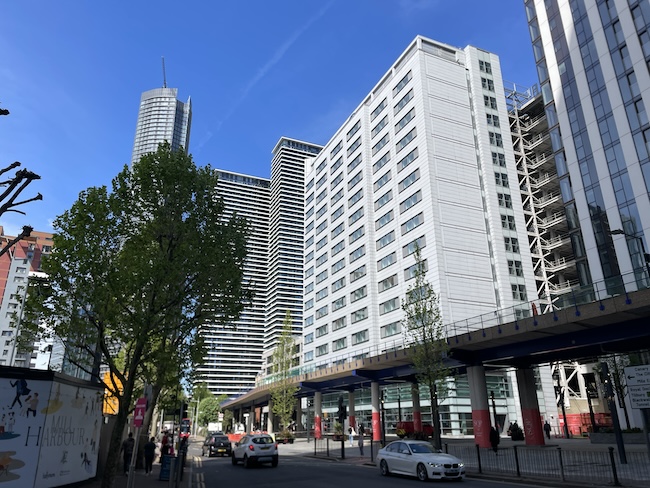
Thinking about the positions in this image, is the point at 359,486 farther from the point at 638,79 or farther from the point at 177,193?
the point at 638,79

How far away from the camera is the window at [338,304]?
74919 mm

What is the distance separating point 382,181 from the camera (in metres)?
70.4

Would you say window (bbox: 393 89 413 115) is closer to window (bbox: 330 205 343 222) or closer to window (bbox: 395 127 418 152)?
window (bbox: 395 127 418 152)

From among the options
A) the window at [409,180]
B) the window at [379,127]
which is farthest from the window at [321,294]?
the window at [379,127]

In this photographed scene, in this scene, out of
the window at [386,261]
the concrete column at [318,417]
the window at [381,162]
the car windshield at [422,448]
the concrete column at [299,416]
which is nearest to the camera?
the car windshield at [422,448]

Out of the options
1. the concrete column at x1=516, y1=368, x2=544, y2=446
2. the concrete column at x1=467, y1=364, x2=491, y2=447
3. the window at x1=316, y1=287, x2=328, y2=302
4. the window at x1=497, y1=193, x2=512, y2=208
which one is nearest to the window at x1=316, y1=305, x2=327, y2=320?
the window at x1=316, y1=287, x2=328, y2=302

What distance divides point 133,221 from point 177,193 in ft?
6.04

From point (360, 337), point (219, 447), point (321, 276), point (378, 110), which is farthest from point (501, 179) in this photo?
point (219, 447)

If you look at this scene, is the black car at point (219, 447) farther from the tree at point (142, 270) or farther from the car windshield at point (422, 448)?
the car windshield at point (422, 448)

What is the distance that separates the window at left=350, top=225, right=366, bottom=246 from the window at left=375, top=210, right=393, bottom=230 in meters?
2.82

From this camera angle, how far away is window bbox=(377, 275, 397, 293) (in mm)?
63250

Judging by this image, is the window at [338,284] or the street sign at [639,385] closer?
the street sign at [639,385]

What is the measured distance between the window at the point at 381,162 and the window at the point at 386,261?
1469 cm

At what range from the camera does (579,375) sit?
62.9m
